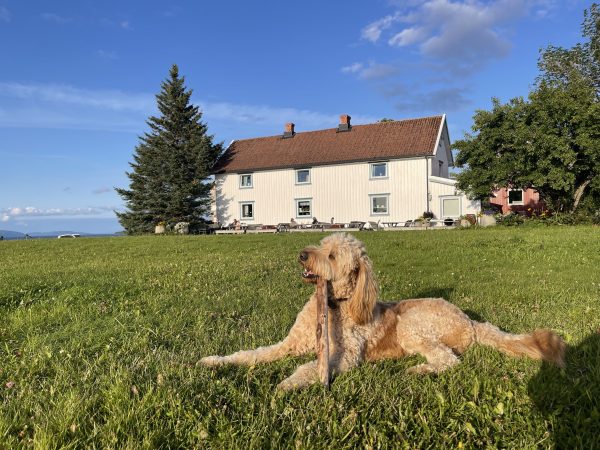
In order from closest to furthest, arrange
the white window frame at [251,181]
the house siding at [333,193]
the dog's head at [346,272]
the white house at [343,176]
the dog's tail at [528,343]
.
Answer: the dog's head at [346,272]
the dog's tail at [528,343]
the white house at [343,176]
the house siding at [333,193]
the white window frame at [251,181]

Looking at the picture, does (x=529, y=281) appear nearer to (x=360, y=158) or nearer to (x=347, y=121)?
(x=360, y=158)

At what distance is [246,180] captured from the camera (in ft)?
133

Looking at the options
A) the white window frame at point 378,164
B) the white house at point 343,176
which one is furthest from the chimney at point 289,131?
the white window frame at point 378,164

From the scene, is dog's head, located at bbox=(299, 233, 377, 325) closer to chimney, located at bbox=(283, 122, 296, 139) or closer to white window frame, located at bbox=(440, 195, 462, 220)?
white window frame, located at bbox=(440, 195, 462, 220)

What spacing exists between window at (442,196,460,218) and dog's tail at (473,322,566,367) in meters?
30.6

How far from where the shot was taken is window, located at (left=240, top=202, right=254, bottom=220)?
4031cm

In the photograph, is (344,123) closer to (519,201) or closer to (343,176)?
(343,176)

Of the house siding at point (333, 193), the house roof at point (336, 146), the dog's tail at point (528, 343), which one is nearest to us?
the dog's tail at point (528, 343)

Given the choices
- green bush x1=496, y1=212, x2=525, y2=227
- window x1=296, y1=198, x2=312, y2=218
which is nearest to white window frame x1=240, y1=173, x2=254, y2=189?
window x1=296, y1=198, x2=312, y2=218

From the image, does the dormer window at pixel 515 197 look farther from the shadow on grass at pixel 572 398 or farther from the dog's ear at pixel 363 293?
the dog's ear at pixel 363 293

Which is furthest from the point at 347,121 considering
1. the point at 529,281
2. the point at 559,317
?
the point at 559,317

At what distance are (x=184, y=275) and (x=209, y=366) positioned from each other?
5.13 m

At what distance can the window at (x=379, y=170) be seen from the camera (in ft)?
116

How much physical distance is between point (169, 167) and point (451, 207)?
25.1 meters
